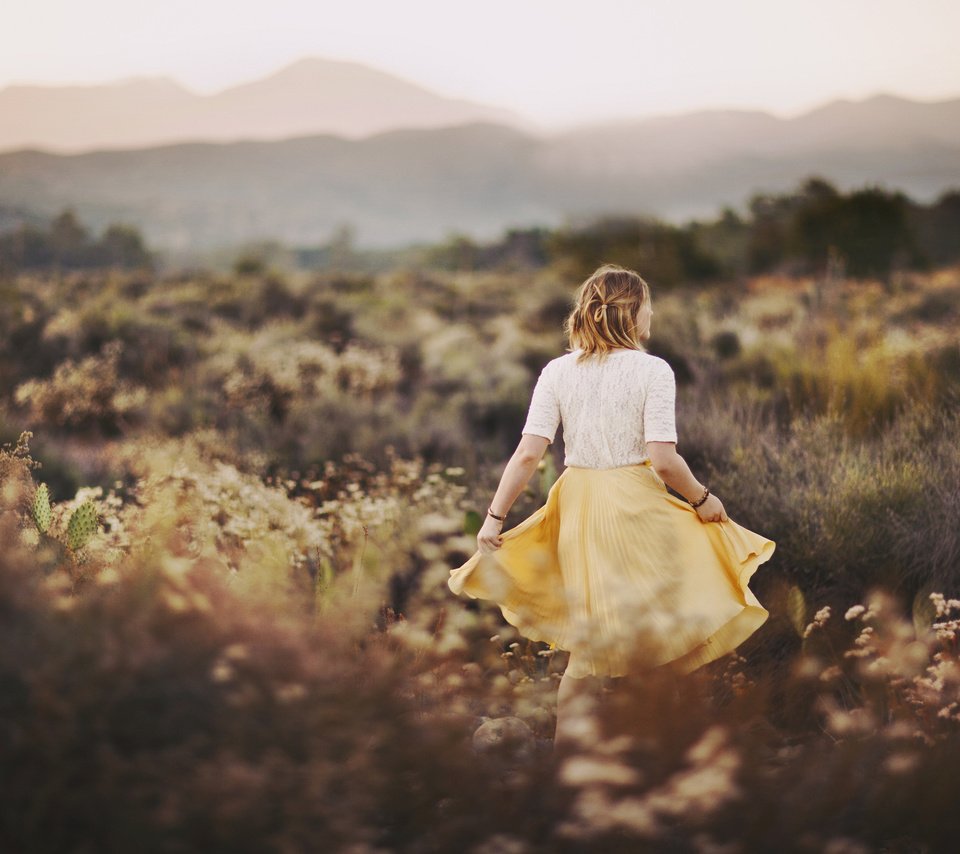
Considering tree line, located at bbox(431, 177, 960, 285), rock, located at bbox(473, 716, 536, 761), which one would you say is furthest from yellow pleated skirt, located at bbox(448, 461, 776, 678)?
tree line, located at bbox(431, 177, 960, 285)

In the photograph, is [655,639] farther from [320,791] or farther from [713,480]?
[713,480]

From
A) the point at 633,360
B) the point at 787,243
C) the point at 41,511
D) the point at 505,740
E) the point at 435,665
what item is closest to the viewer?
the point at 505,740

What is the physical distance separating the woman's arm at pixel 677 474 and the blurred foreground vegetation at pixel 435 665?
61 cm

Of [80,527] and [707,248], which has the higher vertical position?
[707,248]

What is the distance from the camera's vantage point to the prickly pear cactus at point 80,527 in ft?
12.1

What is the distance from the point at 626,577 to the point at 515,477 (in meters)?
0.54

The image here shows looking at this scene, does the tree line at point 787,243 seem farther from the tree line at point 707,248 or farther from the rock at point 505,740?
the rock at point 505,740

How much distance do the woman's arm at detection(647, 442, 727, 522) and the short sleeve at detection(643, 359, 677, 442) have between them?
3cm

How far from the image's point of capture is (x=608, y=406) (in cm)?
325

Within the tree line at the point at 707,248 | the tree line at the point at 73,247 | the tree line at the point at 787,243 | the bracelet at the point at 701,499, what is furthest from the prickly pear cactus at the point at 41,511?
the tree line at the point at 787,243

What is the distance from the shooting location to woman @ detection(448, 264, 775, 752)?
3.11 m

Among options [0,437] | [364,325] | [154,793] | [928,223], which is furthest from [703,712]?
[928,223]

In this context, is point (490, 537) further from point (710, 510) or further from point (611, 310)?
point (611, 310)

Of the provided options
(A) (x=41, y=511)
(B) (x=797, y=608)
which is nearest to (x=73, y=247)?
(A) (x=41, y=511)
